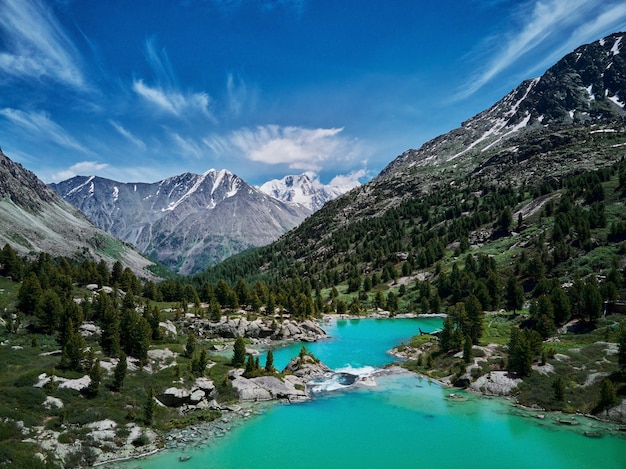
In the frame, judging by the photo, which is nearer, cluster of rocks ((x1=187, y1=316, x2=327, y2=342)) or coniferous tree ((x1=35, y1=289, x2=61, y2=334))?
coniferous tree ((x1=35, y1=289, x2=61, y2=334))

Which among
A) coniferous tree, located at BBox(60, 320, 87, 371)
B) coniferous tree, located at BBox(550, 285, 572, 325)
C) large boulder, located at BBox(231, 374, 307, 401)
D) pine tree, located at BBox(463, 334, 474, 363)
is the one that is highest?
coniferous tree, located at BBox(550, 285, 572, 325)

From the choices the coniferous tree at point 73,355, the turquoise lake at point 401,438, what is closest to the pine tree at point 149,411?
the turquoise lake at point 401,438

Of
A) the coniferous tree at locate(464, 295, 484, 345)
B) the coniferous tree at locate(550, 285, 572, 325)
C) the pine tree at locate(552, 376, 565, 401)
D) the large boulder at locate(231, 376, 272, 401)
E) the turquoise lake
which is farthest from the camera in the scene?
the coniferous tree at locate(550, 285, 572, 325)

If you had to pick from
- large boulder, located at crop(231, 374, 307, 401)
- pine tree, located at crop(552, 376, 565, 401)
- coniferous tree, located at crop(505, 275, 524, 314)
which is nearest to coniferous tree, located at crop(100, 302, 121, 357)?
large boulder, located at crop(231, 374, 307, 401)

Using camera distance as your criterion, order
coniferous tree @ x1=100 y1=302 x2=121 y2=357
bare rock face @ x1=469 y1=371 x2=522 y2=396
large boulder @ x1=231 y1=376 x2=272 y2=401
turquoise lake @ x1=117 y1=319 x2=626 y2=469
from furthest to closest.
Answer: coniferous tree @ x1=100 y1=302 x2=121 y2=357, large boulder @ x1=231 y1=376 x2=272 y2=401, bare rock face @ x1=469 y1=371 x2=522 y2=396, turquoise lake @ x1=117 y1=319 x2=626 y2=469

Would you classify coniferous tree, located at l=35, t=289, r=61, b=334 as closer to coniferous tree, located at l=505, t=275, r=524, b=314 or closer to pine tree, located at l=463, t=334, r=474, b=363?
pine tree, located at l=463, t=334, r=474, b=363

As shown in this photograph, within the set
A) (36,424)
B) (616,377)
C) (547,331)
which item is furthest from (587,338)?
(36,424)

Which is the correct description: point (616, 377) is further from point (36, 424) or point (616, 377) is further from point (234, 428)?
point (36, 424)

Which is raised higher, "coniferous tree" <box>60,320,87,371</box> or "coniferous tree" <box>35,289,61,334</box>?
"coniferous tree" <box>35,289,61,334</box>
